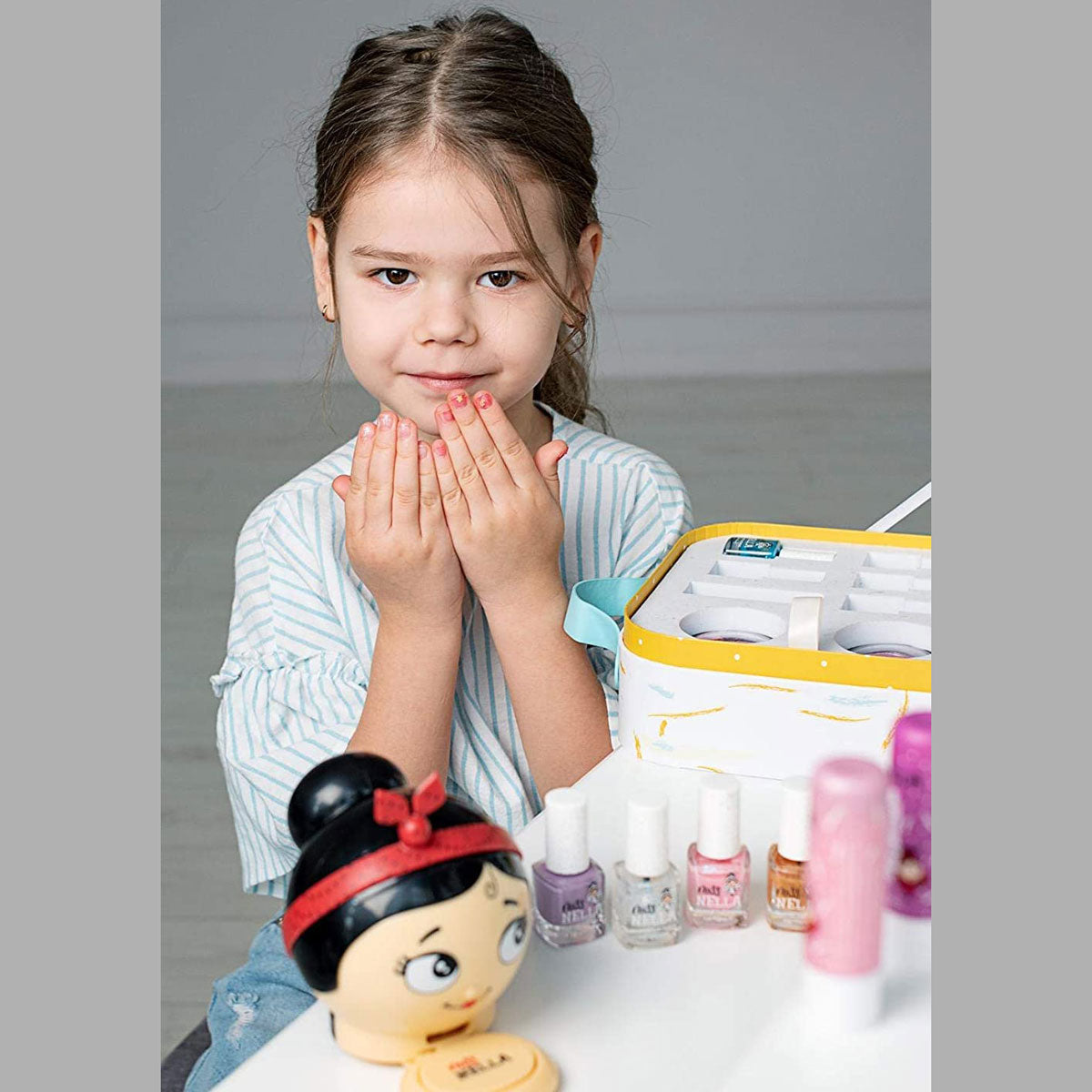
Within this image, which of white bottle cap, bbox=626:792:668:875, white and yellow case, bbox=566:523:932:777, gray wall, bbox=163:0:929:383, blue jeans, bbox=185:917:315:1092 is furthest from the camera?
gray wall, bbox=163:0:929:383

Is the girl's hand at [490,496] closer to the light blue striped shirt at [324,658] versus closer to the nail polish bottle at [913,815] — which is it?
the light blue striped shirt at [324,658]

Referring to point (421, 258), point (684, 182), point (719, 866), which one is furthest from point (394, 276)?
point (684, 182)

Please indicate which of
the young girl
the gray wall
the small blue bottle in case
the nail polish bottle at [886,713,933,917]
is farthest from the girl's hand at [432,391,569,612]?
the gray wall

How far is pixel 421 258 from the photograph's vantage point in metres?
0.93

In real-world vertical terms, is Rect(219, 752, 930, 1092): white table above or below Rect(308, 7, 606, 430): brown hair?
below

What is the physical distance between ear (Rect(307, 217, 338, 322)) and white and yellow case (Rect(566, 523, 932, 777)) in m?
0.32

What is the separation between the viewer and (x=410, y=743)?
94cm

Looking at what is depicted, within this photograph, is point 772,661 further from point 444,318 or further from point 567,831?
point 444,318

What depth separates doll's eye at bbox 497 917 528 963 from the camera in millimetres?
529

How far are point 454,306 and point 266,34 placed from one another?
10.0ft

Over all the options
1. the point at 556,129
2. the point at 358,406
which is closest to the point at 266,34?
the point at 358,406

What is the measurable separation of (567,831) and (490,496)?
0.34 metres

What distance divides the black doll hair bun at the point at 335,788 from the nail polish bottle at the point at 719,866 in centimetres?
14

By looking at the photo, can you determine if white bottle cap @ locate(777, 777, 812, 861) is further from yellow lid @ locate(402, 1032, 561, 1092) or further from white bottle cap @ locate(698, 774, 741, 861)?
yellow lid @ locate(402, 1032, 561, 1092)
